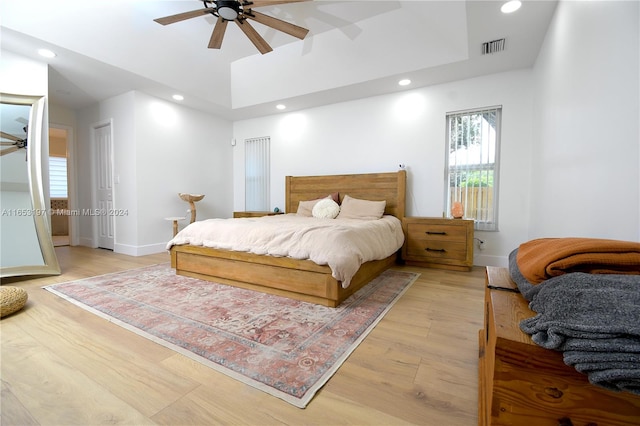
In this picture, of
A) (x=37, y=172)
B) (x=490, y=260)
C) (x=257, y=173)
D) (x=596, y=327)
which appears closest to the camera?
(x=596, y=327)

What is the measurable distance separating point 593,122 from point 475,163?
2.05 meters

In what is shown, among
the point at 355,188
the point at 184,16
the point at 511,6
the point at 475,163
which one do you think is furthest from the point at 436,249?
the point at 184,16

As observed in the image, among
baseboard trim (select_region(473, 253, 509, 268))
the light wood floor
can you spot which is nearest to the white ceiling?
baseboard trim (select_region(473, 253, 509, 268))

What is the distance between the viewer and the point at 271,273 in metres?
2.32

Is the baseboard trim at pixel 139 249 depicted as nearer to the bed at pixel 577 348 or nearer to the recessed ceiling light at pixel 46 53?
the recessed ceiling light at pixel 46 53

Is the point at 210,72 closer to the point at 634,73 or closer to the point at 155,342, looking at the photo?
the point at 155,342

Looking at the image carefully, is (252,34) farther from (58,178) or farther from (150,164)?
(58,178)

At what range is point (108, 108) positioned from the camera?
431cm

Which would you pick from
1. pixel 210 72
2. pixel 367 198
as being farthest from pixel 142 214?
A: pixel 367 198

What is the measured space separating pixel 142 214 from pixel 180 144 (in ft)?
4.42

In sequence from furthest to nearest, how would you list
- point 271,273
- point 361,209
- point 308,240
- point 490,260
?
point 361,209, point 490,260, point 271,273, point 308,240

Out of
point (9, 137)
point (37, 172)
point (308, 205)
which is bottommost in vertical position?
point (308, 205)

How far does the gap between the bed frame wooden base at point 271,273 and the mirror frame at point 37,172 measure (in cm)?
142

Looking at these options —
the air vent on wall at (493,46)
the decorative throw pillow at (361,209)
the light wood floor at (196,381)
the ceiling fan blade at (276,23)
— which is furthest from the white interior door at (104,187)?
the air vent on wall at (493,46)
